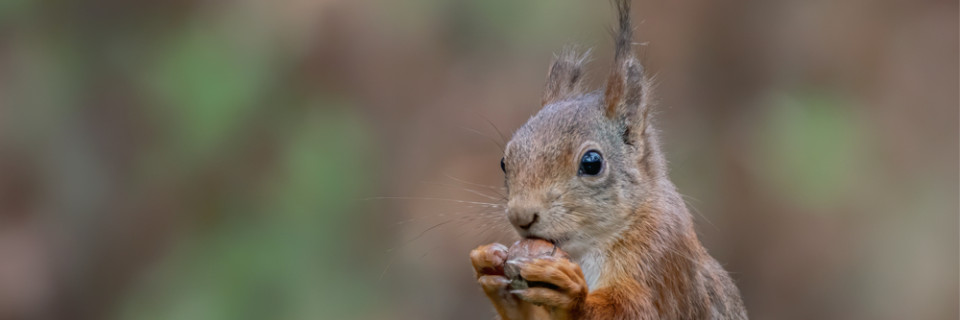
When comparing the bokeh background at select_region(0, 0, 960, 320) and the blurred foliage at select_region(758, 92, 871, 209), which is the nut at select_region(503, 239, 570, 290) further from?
the blurred foliage at select_region(758, 92, 871, 209)

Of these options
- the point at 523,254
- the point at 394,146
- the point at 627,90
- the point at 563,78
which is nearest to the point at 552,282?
the point at 523,254

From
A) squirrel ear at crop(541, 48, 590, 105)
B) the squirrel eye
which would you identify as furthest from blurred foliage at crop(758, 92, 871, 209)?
the squirrel eye

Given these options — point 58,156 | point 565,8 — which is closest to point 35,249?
point 58,156

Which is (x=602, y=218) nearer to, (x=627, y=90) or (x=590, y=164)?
(x=590, y=164)

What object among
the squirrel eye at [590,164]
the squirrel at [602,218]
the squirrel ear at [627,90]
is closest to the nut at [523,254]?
the squirrel at [602,218]

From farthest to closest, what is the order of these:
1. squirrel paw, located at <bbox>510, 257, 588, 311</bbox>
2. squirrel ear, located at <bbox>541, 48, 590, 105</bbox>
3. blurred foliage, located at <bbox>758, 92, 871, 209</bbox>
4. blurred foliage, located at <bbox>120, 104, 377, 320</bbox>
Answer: blurred foliage, located at <bbox>120, 104, 377, 320</bbox>, blurred foliage, located at <bbox>758, 92, 871, 209</bbox>, squirrel ear, located at <bbox>541, 48, 590, 105</bbox>, squirrel paw, located at <bbox>510, 257, 588, 311</bbox>

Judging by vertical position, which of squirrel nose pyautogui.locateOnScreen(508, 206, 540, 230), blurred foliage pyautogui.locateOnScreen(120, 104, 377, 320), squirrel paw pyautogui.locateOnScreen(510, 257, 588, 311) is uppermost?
squirrel nose pyautogui.locateOnScreen(508, 206, 540, 230)

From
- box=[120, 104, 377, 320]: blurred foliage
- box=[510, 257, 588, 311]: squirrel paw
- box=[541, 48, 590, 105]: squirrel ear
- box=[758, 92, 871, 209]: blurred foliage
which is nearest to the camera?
box=[510, 257, 588, 311]: squirrel paw
